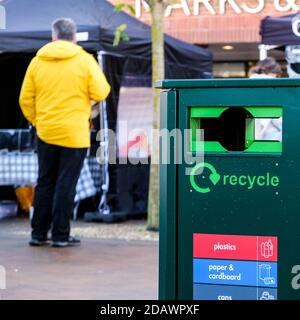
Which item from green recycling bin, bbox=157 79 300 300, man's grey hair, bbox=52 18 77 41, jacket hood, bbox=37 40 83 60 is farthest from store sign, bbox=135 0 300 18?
green recycling bin, bbox=157 79 300 300

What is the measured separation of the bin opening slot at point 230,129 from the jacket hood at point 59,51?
13.1 feet

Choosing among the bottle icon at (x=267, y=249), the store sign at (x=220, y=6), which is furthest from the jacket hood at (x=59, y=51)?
the store sign at (x=220, y=6)

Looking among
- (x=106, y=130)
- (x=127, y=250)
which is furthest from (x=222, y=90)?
(x=106, y=130)

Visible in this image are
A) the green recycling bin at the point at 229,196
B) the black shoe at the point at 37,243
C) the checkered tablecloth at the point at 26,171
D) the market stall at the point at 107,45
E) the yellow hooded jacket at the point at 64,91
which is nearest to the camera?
the green recycling bin at the point at 229,196

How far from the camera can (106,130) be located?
9414 mm

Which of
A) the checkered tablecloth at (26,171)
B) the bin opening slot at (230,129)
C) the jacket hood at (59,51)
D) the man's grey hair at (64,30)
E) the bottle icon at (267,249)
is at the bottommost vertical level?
the checkered tablecloth at (26,171)

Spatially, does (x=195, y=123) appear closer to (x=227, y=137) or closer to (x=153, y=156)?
(x=227, y=137)

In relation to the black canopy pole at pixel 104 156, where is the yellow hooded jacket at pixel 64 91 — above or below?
above

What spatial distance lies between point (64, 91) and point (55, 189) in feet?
3.02

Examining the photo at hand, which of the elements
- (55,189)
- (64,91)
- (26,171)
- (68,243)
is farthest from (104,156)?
(64,91)

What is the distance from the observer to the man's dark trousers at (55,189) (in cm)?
722

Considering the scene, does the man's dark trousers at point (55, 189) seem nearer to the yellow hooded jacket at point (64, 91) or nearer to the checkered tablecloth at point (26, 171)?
the yellow hooded jacket at point (64, 91)

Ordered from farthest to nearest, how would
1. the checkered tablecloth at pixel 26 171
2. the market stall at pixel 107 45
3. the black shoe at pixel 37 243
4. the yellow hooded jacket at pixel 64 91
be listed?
the checkered tablecloth at pixel 26 171, the market stall at pixel 107 45, the black shoe at pixel 37 243, the yellow hooded jacket at pixel 64 91

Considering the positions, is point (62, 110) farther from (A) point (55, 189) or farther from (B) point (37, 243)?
(B) point (37, 243)
